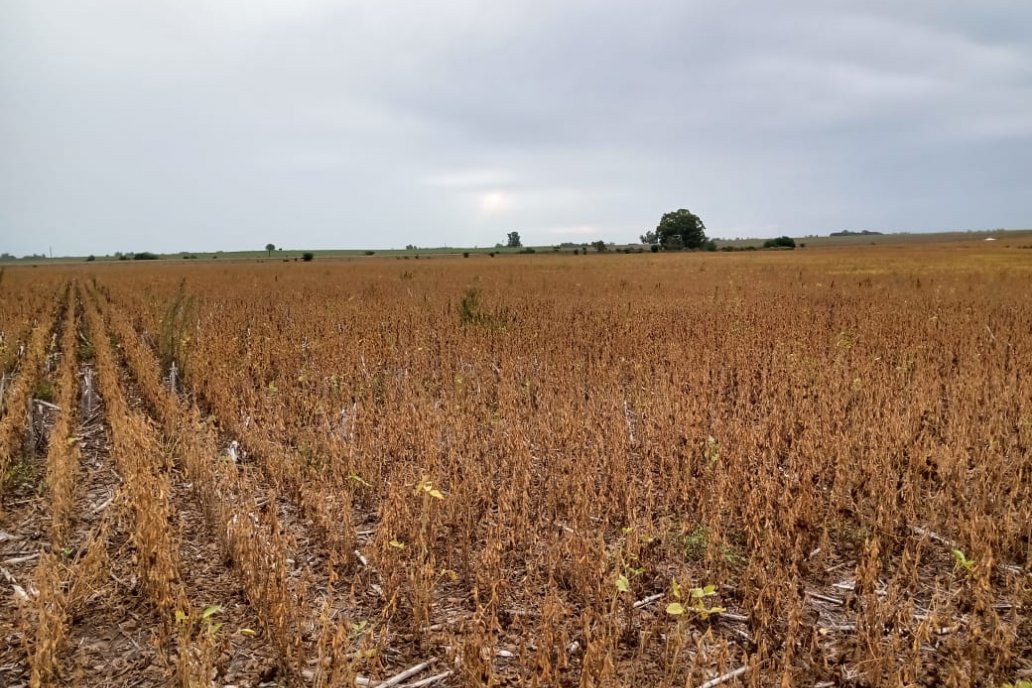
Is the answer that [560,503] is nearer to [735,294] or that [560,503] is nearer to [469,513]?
[469,513]

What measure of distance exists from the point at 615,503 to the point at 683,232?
356 feet

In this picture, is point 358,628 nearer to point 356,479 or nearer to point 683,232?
point 356,479

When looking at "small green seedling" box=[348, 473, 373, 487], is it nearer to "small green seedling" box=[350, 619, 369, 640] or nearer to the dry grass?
the dry grass

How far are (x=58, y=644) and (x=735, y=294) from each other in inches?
599

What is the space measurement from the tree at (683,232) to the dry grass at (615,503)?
9996 centimetres

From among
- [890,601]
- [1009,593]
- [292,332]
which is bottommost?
[1009,593]

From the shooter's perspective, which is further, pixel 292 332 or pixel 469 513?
pixel 292 332

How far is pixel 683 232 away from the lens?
10538cm

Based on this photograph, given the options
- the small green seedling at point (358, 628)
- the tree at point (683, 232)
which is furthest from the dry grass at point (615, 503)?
the tree at point (683, 232)

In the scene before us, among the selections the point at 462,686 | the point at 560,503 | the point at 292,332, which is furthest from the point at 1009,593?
the point at 292,332

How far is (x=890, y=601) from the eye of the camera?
8.73 ft

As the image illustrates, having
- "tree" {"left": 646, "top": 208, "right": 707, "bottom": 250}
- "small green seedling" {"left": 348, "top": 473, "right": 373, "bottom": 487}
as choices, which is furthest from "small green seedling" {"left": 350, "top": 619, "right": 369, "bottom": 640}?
"tree" {"left": 646, "top": 208, "right": 707, "bottom": 250}

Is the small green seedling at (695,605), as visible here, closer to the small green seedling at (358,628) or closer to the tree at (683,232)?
the small green seedling at (358,628)

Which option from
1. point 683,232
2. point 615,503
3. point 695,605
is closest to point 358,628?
point 695,605
